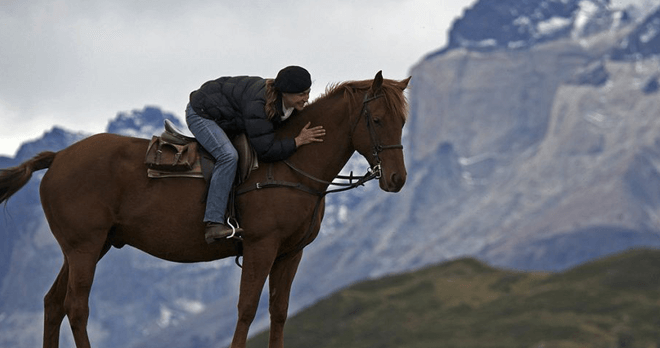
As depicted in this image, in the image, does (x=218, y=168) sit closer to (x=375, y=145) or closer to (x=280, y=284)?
(x=280, y=284)

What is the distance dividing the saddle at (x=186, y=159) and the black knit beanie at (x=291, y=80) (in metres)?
1.07

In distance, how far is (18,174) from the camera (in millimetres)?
18172

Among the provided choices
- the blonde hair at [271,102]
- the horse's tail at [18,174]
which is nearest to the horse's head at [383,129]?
the blonde hair at [271,102]

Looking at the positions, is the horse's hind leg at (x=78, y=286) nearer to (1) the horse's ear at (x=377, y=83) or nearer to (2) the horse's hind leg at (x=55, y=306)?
(2) the horse's hind leg at (x=55, y=306)

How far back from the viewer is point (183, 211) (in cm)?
1738

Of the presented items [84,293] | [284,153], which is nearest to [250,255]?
[284,153]

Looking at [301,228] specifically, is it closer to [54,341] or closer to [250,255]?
[250,255]

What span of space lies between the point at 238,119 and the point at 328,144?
1.52 meters

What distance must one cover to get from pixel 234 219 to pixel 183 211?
0.95 meters

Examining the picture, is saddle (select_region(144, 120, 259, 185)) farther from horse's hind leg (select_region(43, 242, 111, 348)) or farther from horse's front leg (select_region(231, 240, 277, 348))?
horse's hind leg (select_region(43, 242, 111, 348))

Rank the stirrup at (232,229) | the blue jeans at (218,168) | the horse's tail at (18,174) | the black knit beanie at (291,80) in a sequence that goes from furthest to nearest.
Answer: the horse's tail at (18,174), the black knit beanie at (291,80), the blue jeans at (218,168), the stirrup at (232,229)

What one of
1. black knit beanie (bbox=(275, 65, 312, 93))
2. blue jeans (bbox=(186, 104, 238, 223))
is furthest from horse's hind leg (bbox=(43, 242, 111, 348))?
black knit beanie (bbox=(275, 65, 312, 93))

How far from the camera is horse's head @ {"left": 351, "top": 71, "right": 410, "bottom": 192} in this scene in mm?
17047

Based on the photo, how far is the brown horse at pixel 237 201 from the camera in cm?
1705
